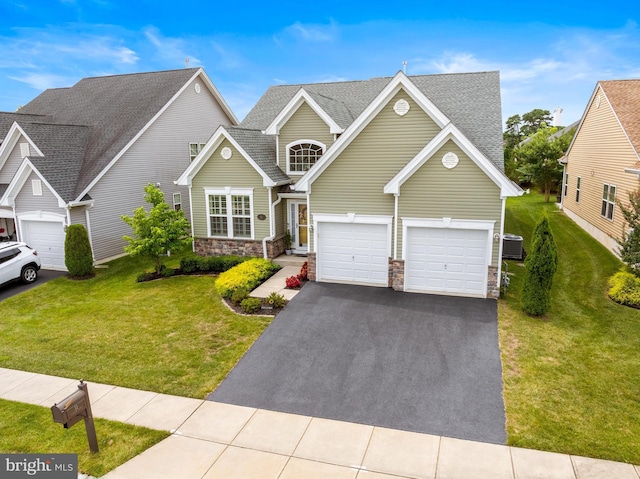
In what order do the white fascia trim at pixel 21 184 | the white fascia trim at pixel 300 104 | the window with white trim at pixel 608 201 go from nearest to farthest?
the white fascia trim at pixel 300 104
the white fascia trim at pixel 21 184
the window with white trim at pixel 608 201

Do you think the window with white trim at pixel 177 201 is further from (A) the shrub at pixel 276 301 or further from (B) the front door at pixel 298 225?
(A) the shrub at pixel 276 301

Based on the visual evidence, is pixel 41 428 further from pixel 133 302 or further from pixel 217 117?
pixel 217 117

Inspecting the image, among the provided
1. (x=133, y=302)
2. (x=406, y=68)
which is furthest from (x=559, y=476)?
(x=406, y=68)

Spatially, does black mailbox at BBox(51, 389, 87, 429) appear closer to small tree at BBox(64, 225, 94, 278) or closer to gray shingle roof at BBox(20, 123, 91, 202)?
small tree at BBox(64, 225, 94, 278)

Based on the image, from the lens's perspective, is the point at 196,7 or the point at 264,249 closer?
the point at 264,249

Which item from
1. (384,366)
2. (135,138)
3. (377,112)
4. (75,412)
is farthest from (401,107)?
(135,138)

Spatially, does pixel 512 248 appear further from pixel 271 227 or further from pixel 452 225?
pixel 271 227

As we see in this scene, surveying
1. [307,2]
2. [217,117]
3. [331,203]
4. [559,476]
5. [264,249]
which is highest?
[307,2]

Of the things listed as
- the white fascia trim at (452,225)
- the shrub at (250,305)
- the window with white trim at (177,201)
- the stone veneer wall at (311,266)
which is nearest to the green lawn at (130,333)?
the shrub at (250,305)
